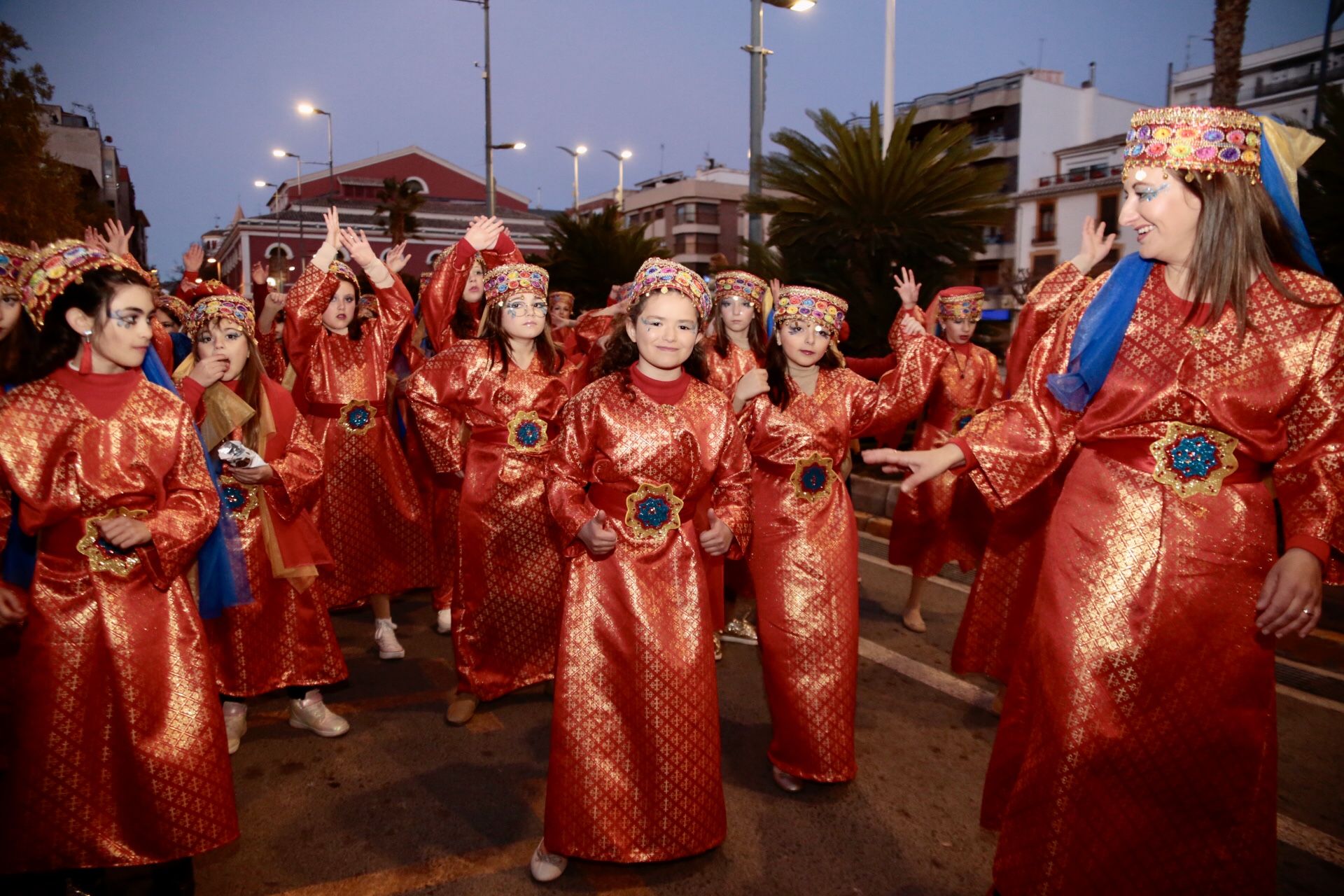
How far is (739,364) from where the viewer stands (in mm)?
5180

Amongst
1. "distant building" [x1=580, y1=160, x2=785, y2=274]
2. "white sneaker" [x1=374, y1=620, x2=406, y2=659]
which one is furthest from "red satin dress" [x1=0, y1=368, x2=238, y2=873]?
"distant building" [x1=580, y1=160, x2=785, y2=274]

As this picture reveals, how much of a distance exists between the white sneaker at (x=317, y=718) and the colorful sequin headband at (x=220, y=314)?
1655 millimetres

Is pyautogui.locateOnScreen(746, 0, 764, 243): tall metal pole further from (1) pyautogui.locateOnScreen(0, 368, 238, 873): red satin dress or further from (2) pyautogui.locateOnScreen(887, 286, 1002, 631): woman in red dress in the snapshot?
(1) pyautogui.locateOnScreen(0, 368, 238, 873): red satin dress

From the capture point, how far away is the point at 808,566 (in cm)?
367

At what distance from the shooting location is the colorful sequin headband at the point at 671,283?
318 centimetres

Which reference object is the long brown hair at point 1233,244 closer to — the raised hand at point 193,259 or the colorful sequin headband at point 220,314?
the colorful sequin headband at point 220,314

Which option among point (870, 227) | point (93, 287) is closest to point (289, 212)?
point (870, 227)

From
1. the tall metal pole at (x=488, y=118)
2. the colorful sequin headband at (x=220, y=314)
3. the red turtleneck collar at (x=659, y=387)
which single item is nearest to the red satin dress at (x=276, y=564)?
the colorful sequin headband at (x=220, y=314)

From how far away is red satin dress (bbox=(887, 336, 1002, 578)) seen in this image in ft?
18.1

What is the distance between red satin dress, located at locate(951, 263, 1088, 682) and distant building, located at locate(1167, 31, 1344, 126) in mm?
A: 35254

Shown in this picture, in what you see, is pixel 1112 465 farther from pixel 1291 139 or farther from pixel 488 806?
pixel 488 806

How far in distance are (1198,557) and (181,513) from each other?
279 centimetres

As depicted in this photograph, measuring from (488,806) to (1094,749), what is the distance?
227 cm

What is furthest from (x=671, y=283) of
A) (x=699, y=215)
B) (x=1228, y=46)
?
(x=699, y=215)
